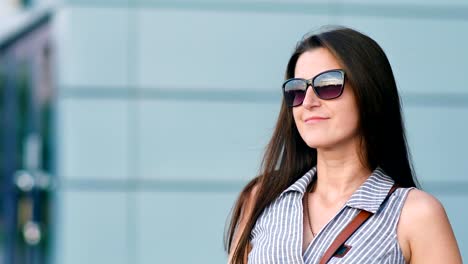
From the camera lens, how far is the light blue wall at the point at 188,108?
22.0ft

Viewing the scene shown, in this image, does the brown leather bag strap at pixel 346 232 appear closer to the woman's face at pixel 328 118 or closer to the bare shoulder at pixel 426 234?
the bare shoulder at pixel 426 234

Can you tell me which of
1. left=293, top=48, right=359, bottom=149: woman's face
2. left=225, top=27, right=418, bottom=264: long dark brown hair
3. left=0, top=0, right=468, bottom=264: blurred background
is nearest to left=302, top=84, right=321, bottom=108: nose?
left=293, top=48, right=359, bottom=149: woman's face

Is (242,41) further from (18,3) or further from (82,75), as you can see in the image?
(18,3)

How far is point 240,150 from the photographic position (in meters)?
6.83

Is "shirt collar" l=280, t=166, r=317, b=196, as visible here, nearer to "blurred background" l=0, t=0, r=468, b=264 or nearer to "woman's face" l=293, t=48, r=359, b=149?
"woman's face" l=293, t=48, r=359, b=149

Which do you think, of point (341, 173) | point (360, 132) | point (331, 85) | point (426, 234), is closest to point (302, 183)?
point (341, 173)

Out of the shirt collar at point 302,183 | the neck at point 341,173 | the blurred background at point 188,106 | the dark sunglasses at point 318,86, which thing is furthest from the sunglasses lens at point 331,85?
the blurred background at point 188,106

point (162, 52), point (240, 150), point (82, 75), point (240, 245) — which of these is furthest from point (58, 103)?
point (240, 245)

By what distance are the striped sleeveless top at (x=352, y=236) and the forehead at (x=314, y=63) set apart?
1.14 feet

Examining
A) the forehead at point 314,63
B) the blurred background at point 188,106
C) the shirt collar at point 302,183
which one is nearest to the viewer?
the forehead at point 314,63

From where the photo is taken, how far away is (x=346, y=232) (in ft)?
9.31

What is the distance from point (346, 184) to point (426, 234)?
351mm

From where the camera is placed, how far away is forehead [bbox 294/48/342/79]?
9.73ft

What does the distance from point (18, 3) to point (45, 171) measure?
52.7 inches
